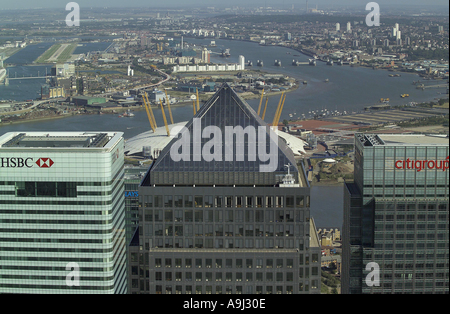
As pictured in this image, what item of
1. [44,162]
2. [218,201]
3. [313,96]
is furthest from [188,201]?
[313,96]

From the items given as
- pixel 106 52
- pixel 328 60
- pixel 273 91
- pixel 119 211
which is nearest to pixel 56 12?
pixel 106 52

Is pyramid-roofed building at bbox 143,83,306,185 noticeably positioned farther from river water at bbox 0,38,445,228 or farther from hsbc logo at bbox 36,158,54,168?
river water at bbox 0,38,445,228
